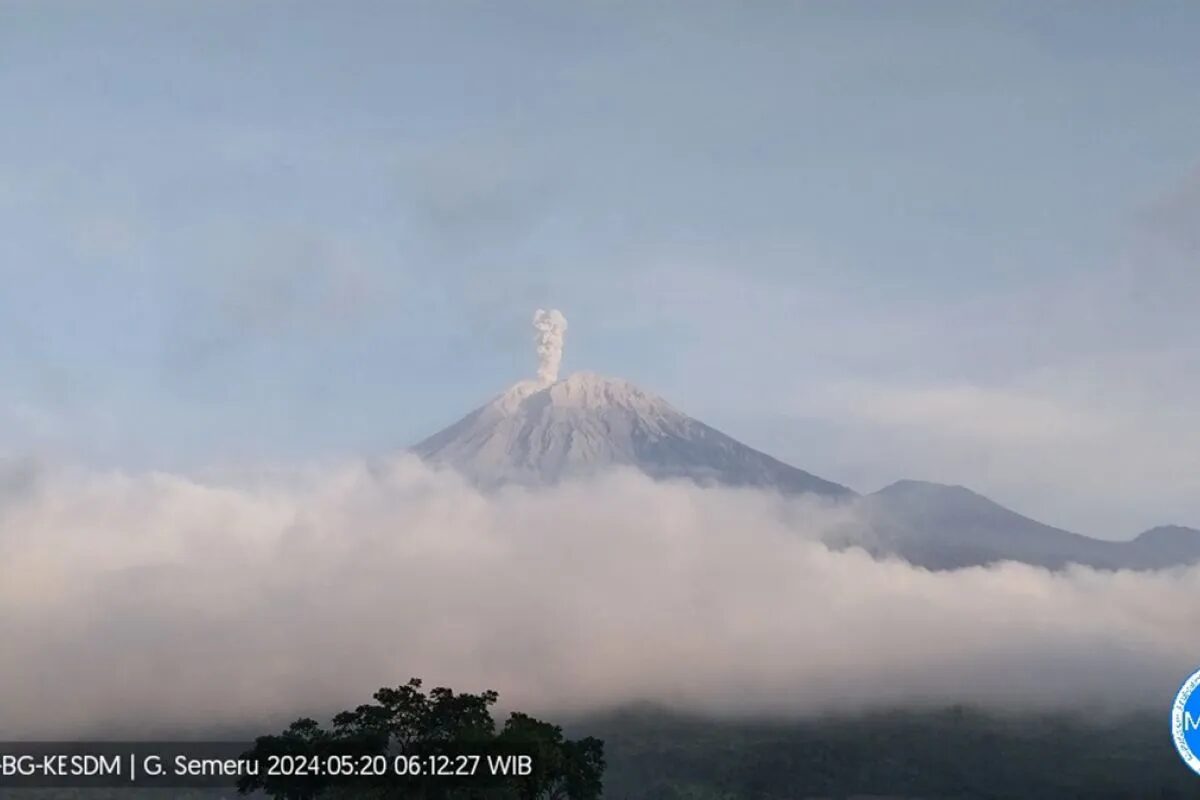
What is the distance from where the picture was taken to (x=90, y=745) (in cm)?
19838

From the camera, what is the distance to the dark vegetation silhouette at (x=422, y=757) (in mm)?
85812

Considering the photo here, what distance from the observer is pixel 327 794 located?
304 feet

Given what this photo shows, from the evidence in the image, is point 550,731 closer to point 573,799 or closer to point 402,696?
point 573,799

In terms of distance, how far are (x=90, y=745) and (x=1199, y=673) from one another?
577 feet

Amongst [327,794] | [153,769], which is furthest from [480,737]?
[153,769]

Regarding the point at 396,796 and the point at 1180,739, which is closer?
the point at 1180,739

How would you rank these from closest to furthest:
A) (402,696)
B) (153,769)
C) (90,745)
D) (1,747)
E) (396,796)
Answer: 1. (153,769)
2. (396,796)
3. (402,696)
4. (1,747)
5. (90,745)

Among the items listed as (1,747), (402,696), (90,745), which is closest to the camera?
(402,696)

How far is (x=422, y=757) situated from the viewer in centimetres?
8788

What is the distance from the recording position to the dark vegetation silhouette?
85812 mm

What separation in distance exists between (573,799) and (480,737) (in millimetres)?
11016

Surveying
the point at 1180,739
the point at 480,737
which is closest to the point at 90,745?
the point at 480,737

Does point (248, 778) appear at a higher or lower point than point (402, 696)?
lower

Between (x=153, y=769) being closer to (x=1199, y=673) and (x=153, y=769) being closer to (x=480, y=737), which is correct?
(x=480, y=737)
